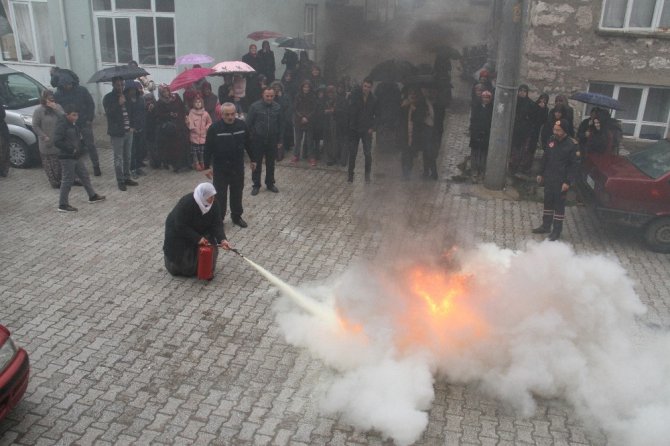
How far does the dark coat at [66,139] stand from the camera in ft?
28.0

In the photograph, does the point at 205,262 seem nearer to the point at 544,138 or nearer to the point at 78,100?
the point at 78,100

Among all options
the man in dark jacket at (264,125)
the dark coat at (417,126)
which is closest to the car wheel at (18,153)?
the man in dark jacket at (264,125)

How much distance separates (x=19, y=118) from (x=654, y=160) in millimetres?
10935

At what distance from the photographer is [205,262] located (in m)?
6.71

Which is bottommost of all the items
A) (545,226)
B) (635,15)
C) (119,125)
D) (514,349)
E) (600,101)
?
(545,226)

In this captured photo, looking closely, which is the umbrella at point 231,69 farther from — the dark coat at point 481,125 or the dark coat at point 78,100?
the dark coat at point 481,125

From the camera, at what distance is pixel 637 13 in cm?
1103

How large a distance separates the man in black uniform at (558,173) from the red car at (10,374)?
22.5 ft

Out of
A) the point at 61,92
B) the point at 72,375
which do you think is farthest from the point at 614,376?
the point at 61,92

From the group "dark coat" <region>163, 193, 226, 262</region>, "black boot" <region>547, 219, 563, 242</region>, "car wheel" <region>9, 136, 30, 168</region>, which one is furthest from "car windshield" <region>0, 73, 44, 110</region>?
"black boot" <region>547, 219, 563, 242</region>

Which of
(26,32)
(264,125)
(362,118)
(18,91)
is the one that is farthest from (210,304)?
(26,32)

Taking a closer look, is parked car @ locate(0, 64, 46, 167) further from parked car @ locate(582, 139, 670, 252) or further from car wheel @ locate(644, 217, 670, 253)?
car wheel @ locate(644, 217, 670, 253)

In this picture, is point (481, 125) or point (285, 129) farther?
point (285, 129)

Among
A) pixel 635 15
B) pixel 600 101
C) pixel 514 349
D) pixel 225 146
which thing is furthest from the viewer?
pixel 635 15
